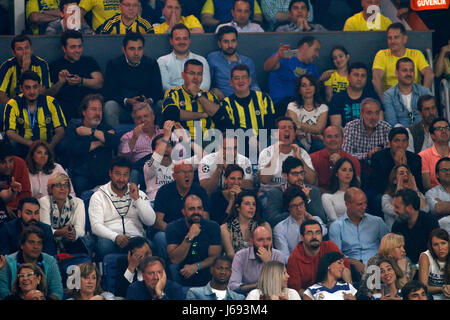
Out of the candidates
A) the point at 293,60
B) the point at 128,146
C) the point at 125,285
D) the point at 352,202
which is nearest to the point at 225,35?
the point at 293,60

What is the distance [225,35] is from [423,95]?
7.39ft

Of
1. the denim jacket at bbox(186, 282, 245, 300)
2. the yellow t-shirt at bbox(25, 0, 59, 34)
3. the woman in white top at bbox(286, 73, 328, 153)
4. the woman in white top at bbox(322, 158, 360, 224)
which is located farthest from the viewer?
the yellow t-shirt at bbox(25, 0, 59, 34)

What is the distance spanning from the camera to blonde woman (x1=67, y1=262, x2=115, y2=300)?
8.98m

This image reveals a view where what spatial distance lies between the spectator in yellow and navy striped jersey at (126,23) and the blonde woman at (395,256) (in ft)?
12.7

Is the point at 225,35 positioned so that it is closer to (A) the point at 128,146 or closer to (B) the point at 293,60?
(B) the point at 293,60

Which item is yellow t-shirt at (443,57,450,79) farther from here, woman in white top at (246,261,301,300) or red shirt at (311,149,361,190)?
woman in white top at (246,261,301,300)

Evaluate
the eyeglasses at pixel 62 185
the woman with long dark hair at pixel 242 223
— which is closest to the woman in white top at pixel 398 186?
the woman with long dark hair at pixel 242 223

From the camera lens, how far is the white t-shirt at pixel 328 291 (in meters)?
9.16

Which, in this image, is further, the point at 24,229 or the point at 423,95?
the point at 423,95

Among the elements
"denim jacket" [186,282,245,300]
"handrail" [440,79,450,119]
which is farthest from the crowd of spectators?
"handrail" [440,79,450,119]

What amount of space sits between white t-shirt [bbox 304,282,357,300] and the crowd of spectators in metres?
0.01

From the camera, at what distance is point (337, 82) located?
37.2 ft

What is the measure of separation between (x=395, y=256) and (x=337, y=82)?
2585 mm
